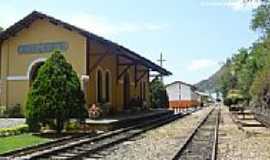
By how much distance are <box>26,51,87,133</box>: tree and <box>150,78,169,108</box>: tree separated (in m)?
33.8

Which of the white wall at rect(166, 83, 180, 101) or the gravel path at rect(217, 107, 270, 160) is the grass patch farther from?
the white wall at rect(166, 83, 180, 101)

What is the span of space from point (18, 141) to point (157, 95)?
40540mm

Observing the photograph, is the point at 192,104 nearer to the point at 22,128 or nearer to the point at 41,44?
the point at 41,44

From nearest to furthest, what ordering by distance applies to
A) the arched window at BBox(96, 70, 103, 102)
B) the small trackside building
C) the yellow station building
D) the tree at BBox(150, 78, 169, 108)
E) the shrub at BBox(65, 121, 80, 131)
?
the shrub at BBox(65, 121, 80, 131) → the yellow station building → the arched window at BBox(96, 70, 103, 102) → the tree at BBox(150, 78, 169, 108) → the small trackside building

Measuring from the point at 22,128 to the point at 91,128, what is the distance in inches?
136

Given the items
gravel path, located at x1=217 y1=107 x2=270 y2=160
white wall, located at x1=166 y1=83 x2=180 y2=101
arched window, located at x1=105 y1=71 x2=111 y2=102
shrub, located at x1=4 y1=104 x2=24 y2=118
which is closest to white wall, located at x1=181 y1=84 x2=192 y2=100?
white wall, located at x1=166 y1=83 x2=180 y2=101

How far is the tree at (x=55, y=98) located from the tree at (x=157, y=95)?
3375cm

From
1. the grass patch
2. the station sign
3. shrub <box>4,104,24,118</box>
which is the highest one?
the station sign

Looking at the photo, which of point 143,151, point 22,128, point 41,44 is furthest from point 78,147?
point 41,44

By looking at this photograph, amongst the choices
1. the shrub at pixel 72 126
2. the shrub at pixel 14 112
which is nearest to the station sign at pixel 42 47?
the shrub at pixel 14 112

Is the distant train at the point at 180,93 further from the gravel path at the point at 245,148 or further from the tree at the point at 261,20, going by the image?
the gravel path at the point at 245,148

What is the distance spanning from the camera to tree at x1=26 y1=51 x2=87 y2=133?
18.5m

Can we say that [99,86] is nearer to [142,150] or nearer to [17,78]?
[17,78]

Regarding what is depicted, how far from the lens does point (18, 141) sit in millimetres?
15562
